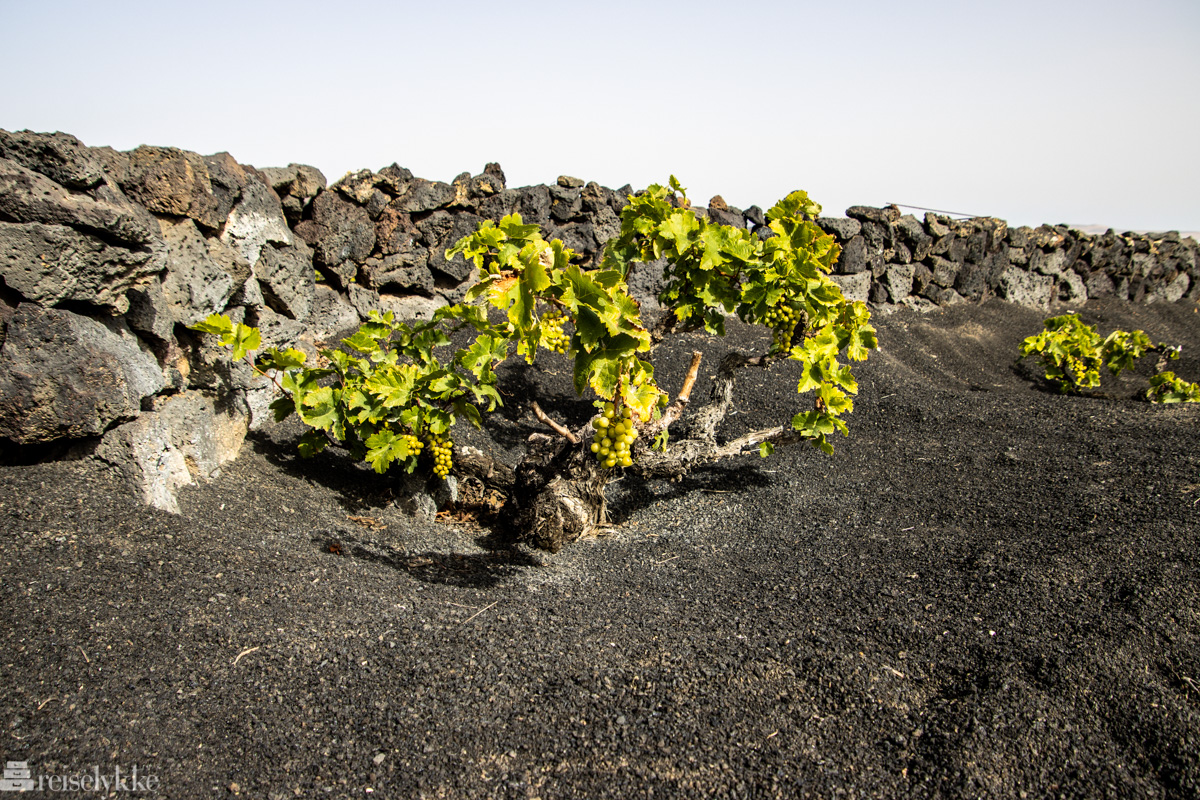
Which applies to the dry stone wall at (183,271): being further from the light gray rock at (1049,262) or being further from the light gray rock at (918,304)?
the light gray rock at (1049,262)

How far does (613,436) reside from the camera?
Result: 2533mm

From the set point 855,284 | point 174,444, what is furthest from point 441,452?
point 855,284

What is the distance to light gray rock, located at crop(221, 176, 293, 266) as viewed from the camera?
4086 mm

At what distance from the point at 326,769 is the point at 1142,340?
750cm

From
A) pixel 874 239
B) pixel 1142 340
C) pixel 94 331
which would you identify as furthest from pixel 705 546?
pixel 874 239

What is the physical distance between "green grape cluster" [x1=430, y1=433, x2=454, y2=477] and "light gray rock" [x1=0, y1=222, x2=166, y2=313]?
141 cm

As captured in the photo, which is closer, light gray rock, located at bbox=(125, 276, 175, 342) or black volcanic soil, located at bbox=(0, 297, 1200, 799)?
black volcanic soil, located at bbox=(0, 297, 1200, 799)

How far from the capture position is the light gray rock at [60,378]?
2.57 m

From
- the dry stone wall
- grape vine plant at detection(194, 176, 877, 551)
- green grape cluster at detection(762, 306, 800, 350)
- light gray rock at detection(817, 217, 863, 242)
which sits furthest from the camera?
light gray rock at detection(817, 217, 863, 242)

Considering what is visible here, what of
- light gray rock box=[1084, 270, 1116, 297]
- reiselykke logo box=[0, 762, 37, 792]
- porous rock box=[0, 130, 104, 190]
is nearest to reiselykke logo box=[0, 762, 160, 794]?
reiselykke logo box=[0, 762, 37, 792]

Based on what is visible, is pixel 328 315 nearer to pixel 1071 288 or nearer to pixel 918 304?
pixel 918 304

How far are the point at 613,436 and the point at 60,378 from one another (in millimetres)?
2112

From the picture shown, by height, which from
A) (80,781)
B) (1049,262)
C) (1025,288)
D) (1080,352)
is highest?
(1049,262)

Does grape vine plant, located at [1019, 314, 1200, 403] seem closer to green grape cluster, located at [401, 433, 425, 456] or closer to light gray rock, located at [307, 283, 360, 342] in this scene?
green grape cluster, located at [401, 433, 425, 456]
